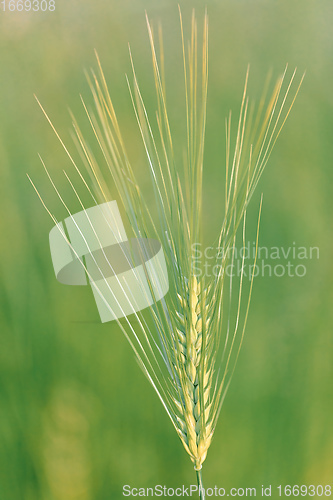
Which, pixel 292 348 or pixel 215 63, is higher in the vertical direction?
pixel 215 63

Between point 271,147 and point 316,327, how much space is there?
1.20 feet

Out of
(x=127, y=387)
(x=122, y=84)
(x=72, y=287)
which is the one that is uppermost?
(x=122, y=84)

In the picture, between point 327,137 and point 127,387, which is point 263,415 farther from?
point 327,137

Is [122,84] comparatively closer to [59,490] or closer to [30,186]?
[30,186]

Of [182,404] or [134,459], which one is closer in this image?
[182,404]

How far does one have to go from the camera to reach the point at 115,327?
83cm

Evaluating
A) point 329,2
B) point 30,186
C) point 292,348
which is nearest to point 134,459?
point 292,348

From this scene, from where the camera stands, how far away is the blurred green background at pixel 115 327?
0.78 meters

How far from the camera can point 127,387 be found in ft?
2.75

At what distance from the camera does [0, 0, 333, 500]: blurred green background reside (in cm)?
78

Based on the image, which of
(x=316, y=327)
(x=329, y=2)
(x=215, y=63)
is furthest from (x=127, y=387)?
(x=329, y=2)

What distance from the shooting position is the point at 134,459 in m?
0.85

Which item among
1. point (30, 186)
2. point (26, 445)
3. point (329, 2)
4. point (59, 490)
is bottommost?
point (59, 490)

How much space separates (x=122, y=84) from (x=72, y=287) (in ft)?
1.34
